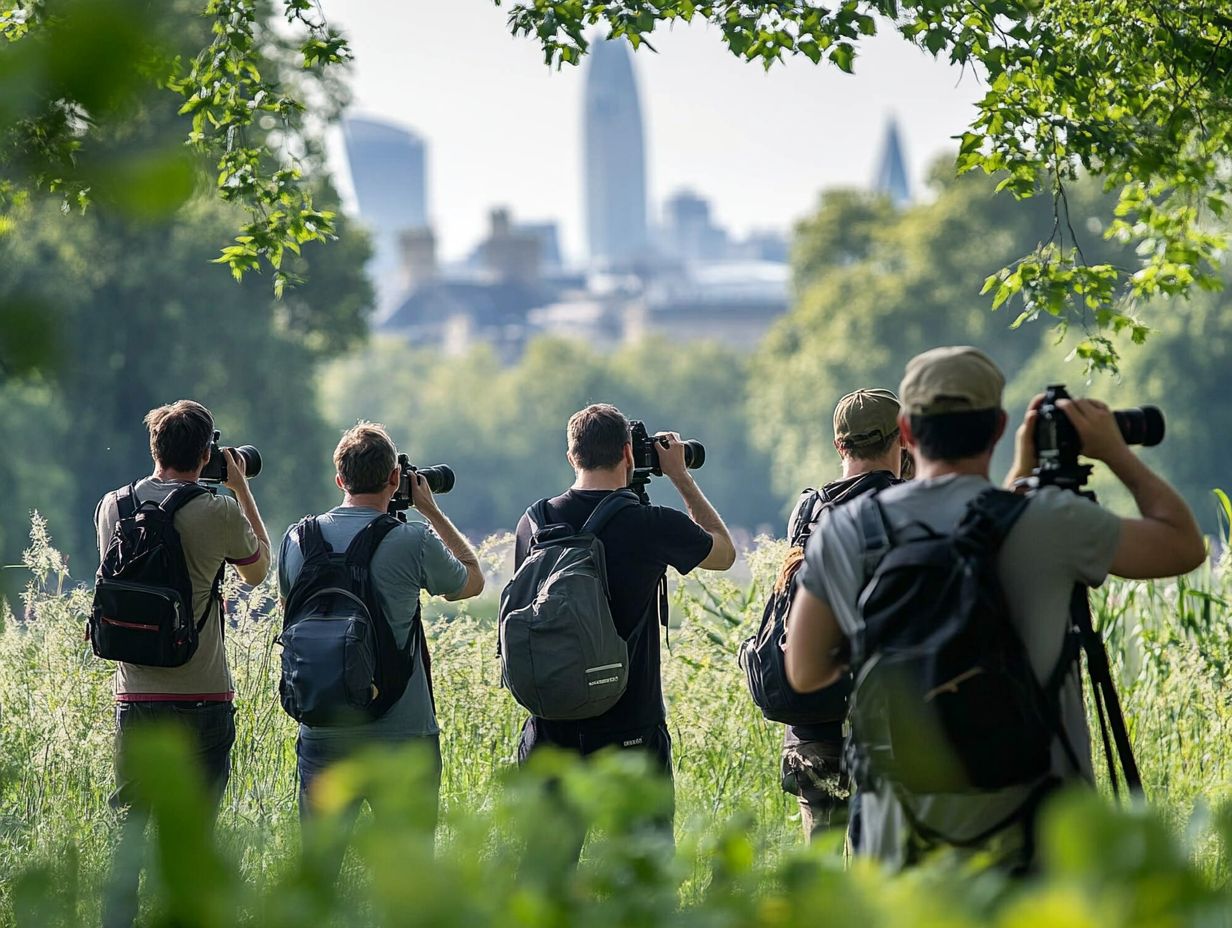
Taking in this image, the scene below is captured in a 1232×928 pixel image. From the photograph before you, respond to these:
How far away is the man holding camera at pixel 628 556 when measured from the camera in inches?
157

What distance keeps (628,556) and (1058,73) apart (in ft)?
7.28

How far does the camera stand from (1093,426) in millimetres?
2699

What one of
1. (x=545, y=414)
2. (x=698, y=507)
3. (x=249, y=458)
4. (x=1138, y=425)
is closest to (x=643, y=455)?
(x=698, y=507)

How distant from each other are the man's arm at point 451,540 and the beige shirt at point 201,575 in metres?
0.47

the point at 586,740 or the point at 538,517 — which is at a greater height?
the point at 538,517

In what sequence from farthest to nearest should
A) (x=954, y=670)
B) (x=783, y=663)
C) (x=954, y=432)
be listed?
(x=783, y=663), (x=954, y=432), (x=954, y=670)

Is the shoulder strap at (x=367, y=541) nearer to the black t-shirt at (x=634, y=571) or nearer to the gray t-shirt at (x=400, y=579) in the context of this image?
the gray t-shirt at (x=400, y=579)

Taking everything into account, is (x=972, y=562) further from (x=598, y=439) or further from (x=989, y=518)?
(x=598, y=439)

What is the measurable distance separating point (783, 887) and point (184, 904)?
A: 554 mm

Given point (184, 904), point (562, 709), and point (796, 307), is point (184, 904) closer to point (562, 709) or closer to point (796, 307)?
point (562, 709)

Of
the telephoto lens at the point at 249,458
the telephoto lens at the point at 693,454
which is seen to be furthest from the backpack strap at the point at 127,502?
the telephoto lens at the point at 693,454

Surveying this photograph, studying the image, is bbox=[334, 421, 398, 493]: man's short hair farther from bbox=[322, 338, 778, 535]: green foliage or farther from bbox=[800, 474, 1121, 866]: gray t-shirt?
bbox=[322, 338, 778, 535]: green foliage

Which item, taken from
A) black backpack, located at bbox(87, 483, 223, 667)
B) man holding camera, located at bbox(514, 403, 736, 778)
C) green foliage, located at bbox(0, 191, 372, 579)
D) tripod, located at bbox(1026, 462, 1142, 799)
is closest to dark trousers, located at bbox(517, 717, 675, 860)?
man holding camera, located at bbox(514, 403, 736, 778)

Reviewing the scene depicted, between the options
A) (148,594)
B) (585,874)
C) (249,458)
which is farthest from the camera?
(249,458)
